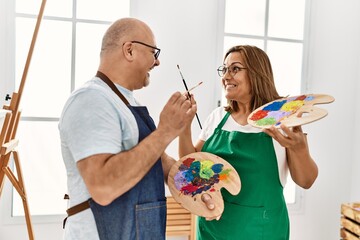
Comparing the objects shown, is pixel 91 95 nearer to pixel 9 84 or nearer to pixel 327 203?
pixel 9 84

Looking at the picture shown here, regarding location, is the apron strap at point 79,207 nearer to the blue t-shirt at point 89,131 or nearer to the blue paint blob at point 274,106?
the blue t-shirt at point 89,131

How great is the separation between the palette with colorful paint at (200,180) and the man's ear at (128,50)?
0.49 m

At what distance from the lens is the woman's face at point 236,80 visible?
1539 millimetres

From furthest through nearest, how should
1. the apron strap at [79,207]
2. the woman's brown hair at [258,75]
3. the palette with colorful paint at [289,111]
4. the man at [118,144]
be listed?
the woman's brown hair at [258,75] < the palette with colorful paint at [289,111] < the apron strap at [79,207] < the man at [118,144]

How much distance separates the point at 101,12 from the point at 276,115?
176cm

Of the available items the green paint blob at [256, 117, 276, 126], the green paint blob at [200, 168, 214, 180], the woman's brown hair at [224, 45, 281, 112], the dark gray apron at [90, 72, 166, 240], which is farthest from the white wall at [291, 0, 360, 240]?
the dark gray apron at [90, 72, 166, 240]

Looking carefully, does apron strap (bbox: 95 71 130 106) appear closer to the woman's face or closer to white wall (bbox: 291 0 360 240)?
the woman's face

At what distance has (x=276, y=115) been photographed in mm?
1369

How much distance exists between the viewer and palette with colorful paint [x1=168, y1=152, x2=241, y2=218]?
4.26 ft

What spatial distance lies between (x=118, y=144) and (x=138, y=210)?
0.79ft

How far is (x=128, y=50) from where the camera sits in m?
1.09

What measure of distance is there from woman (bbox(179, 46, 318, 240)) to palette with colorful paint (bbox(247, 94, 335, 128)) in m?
0.06

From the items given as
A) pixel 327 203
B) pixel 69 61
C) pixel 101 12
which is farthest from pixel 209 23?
pixel 327 203

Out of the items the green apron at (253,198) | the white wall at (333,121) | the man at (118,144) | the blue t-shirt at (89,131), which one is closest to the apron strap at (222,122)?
the green apron at (253,198)
